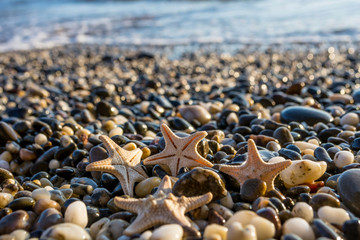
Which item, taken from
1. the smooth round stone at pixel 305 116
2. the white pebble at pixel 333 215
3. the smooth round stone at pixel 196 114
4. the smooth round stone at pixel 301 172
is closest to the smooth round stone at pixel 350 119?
the smooth round stone at pixel 305 116

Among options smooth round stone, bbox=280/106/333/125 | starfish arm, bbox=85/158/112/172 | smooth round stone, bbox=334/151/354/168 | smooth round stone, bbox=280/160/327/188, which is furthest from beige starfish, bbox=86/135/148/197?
smooth round stone, bbox=280/106/333/125

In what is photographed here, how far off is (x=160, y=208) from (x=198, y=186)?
39 centimetres

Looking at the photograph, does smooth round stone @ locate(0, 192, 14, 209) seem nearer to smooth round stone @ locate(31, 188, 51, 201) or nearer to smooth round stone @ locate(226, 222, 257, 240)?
smooth round stone @ locate(31, 188, 51, 201)

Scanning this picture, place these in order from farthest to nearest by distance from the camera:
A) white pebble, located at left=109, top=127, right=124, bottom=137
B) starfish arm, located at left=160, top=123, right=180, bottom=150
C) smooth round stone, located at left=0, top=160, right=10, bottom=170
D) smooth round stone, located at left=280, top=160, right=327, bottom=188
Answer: white pebble, located at left=109, top=127, right=124, bottom=137 → smooth round stone, located at left=0, top=160, right=10, bottom=170 → starfish arm, located at left=160, top=123, right=180, bottom=150 → smooth round stone, located at left=280, top=160, right=327, bottom=188

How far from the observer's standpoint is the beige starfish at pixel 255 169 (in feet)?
8.34

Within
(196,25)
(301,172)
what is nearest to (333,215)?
(301,172)

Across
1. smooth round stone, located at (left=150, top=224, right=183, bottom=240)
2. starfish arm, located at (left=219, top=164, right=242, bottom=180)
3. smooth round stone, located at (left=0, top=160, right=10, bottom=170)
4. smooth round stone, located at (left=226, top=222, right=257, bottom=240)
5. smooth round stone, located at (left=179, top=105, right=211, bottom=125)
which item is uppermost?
starfish arm, located at (left=219, top=164, right=242, bottom=180)

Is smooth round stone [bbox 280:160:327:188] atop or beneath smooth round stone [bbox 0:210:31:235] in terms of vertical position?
atop

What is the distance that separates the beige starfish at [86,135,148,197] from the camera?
8.95 feet

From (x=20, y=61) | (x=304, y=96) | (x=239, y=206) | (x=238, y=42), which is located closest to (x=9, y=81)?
(x=20, y=61)

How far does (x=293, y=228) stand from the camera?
2.14 metres

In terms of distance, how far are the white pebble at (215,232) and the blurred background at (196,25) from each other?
11.1 meters

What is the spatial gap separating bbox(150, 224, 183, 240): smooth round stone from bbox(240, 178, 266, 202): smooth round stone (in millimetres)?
622

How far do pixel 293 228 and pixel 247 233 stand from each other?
1.15ft
